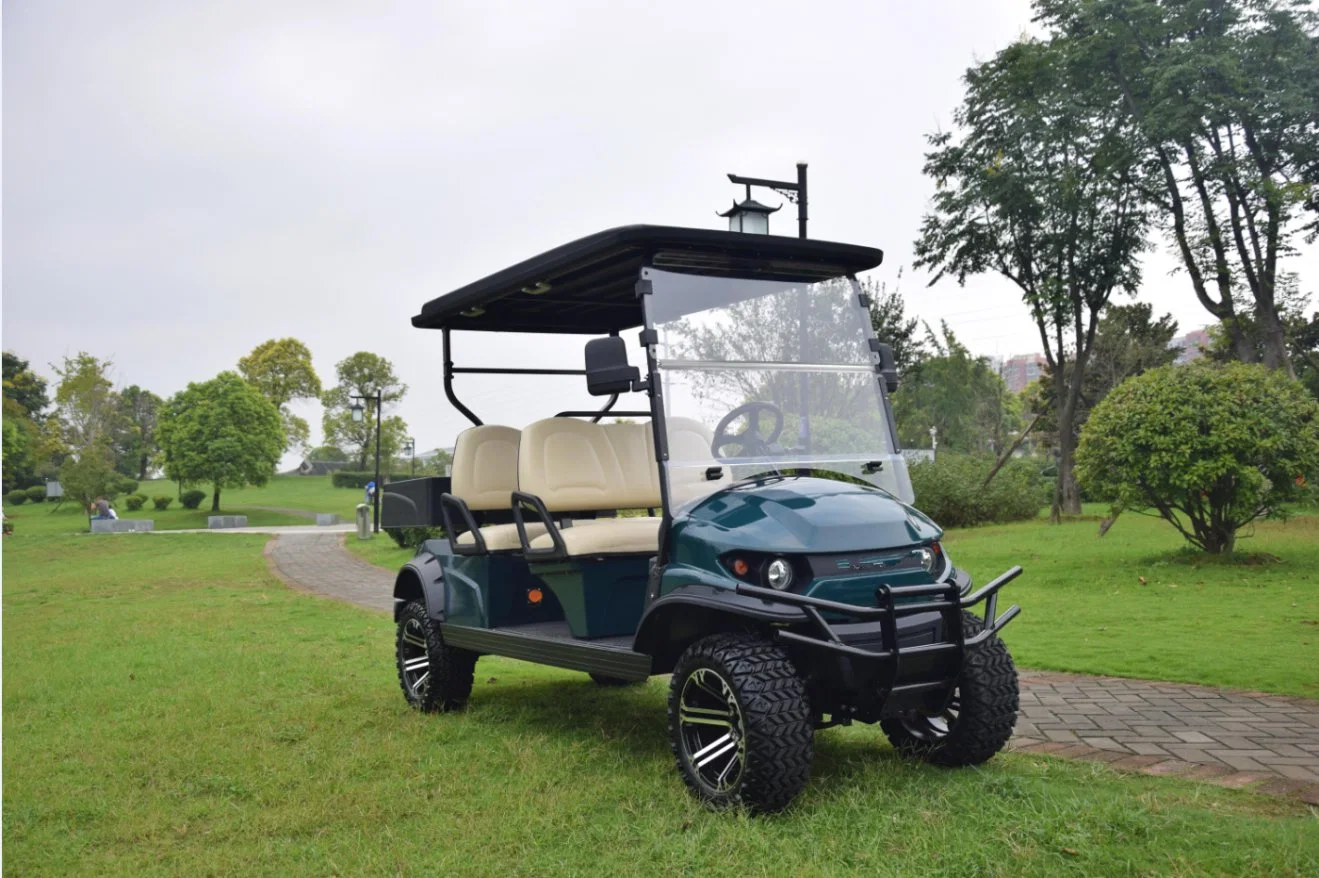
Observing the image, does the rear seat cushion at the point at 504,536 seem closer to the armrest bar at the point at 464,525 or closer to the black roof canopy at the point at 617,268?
the armrest bar at the point at 464,525

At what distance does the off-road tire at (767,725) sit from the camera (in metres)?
4.18

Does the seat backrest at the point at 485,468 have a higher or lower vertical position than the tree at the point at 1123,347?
lower

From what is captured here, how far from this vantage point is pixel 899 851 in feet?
12.7

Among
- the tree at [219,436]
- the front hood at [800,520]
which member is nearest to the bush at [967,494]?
the front hood at [800,520]

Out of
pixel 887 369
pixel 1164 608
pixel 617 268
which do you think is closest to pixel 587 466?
pixel 617 268

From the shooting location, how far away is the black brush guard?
4188 millimetres

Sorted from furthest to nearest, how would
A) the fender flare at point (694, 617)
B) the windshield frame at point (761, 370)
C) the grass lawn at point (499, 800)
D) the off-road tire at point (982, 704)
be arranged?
the windshield frame at point (761, 370)
the off-road tire at point (982, 704)
the fender flare at point (694, 617)
the grass lawn at point (499, 800)

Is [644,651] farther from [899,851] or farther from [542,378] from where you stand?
[542,378]

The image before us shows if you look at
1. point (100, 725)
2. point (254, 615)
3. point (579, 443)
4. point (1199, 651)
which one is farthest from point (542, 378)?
point (254, 615)

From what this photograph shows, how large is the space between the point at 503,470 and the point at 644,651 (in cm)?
238

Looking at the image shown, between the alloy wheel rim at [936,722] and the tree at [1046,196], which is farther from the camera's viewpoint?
the tree at [1046,196]

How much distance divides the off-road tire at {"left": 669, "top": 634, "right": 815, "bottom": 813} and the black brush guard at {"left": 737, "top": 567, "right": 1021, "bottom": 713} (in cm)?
14

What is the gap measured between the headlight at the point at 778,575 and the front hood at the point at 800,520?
0.07m

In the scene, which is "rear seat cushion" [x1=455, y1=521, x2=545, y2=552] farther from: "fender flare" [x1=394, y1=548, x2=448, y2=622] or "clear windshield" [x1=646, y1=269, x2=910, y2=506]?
"clear windshield" [x1=646, y1=269, x2=910, y2=506]
